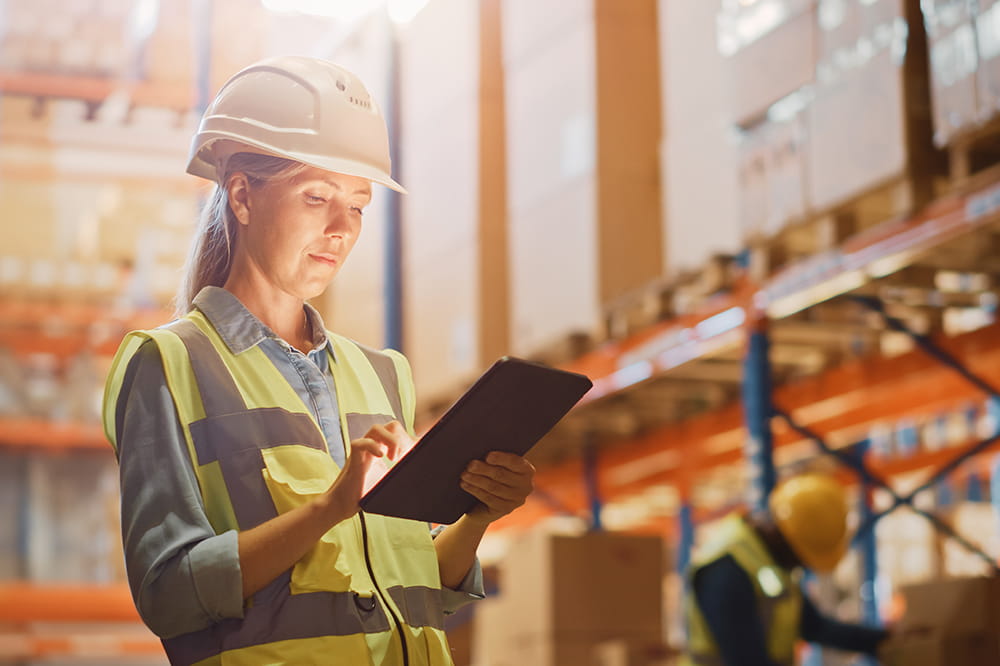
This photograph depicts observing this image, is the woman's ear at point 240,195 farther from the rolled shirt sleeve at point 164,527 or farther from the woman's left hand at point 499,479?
the woman's left hand at point 499,479

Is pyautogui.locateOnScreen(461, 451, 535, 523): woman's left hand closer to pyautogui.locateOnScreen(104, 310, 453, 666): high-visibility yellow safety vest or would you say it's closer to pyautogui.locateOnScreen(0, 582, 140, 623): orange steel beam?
pyautogui.locateOnScreen(104, 310, 453, 666): high-visibility yellow safety vest

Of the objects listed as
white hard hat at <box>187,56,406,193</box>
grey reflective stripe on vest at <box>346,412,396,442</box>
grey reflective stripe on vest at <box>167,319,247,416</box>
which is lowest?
grey reflective stripe on vest at <box>346,412,396,442</box>

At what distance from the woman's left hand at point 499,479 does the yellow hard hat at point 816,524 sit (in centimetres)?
384

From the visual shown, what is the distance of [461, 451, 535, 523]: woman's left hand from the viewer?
5.98 ft

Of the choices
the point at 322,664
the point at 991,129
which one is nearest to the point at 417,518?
the point at 322,664

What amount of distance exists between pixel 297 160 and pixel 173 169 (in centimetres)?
903

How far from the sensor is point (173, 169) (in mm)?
10531

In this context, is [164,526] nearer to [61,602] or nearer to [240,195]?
[240,195]

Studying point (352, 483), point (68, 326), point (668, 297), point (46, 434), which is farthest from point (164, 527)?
point (46, 434)

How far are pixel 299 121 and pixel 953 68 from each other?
3.69 m

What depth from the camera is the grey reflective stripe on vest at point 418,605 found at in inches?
71.9

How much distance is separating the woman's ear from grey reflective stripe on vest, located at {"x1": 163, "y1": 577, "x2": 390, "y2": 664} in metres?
0.51

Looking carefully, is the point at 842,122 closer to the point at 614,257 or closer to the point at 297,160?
the point at 614,257

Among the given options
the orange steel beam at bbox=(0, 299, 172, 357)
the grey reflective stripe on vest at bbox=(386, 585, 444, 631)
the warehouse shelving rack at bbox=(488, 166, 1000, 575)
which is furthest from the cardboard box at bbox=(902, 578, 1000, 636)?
the orange steel beam at bbox=(0, 299, 172, 357)
